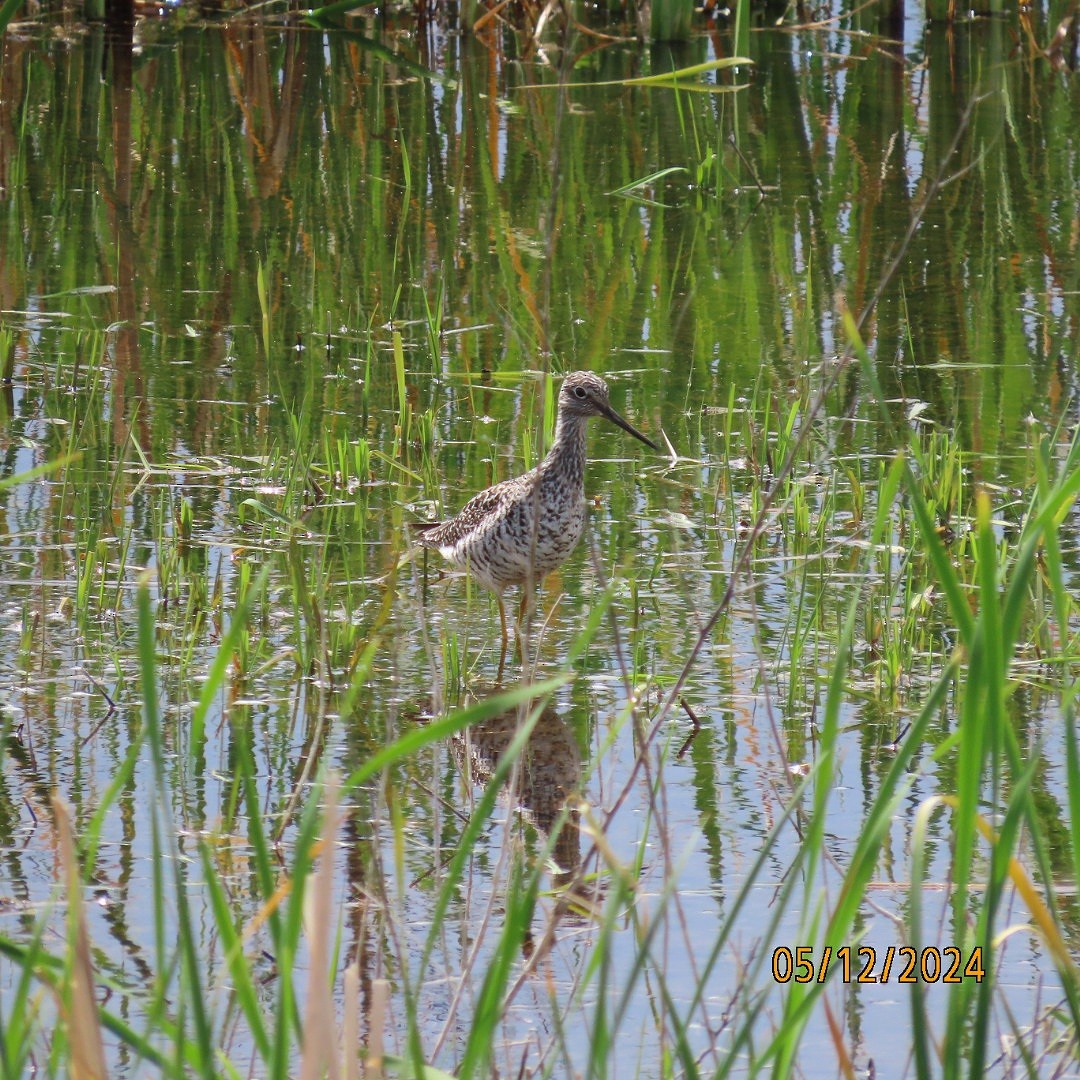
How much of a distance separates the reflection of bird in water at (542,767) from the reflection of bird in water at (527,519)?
0.38 m

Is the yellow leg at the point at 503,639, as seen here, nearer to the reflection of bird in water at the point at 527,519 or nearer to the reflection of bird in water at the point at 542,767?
the reflection of bird in water at the point at 527,519

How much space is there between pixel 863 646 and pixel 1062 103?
9443mm

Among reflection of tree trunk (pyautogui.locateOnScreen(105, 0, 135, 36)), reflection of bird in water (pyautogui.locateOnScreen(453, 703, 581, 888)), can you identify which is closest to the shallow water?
reflection of bird in water (pyautogui.locateOnScreen(453, 703, 581, 888))

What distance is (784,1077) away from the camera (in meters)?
2.40

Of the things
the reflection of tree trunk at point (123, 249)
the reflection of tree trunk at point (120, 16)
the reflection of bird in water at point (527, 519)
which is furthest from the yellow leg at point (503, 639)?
the reflection of tree trunk at point (120, 16)

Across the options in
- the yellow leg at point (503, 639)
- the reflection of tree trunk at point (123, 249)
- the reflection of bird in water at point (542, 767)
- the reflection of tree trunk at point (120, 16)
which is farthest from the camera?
the reflection of tree trunk at point (120, 16)

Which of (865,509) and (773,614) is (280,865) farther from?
(865,509)

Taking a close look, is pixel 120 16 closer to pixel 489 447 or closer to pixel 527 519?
pixel 489 447

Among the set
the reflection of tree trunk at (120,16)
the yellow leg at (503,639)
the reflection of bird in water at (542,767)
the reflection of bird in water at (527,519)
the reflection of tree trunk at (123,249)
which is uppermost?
the reflection of tree trunk at (120,16)

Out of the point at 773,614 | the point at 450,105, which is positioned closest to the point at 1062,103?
the point at 450,105

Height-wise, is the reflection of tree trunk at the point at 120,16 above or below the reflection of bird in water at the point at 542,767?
above

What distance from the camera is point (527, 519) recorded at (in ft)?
17.7

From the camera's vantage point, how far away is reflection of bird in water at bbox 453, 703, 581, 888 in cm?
461

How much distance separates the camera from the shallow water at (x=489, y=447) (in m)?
4.02
